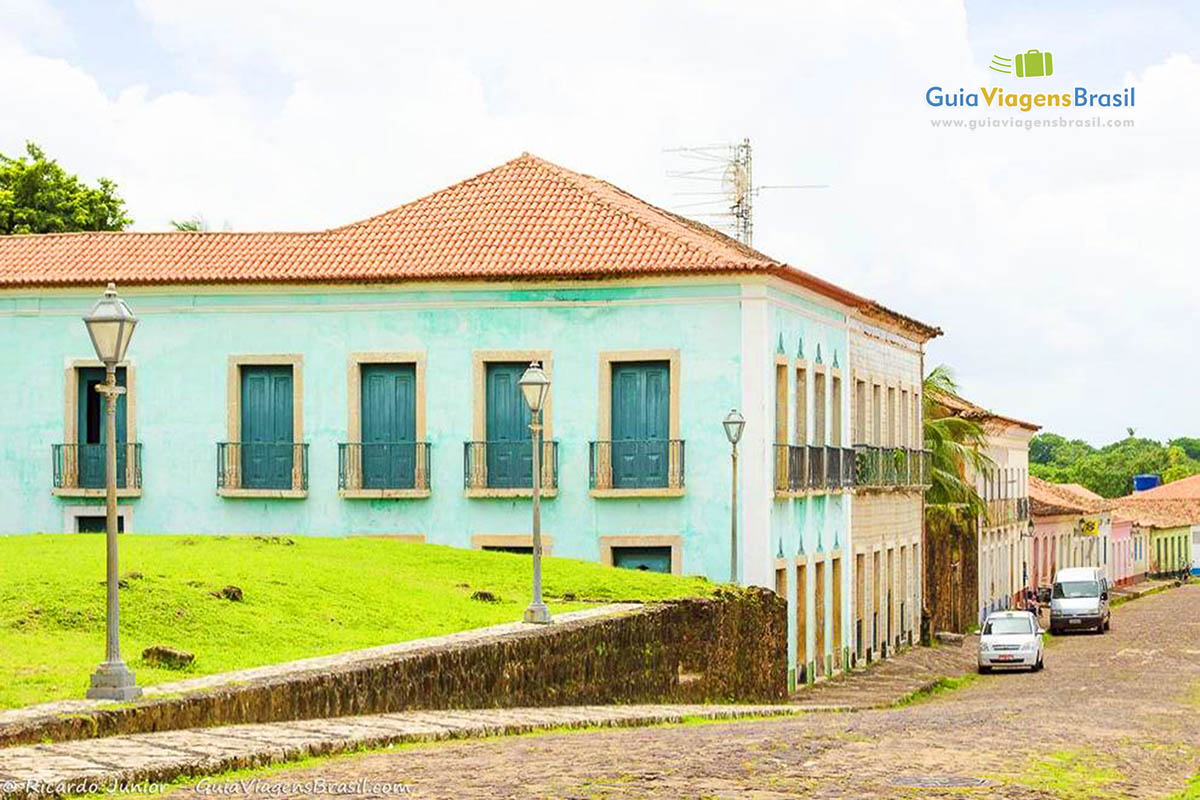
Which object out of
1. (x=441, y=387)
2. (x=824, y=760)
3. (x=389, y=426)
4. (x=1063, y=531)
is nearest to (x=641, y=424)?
(x=441, y=387)

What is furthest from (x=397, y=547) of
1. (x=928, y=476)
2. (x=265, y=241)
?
(x=928, y=476)

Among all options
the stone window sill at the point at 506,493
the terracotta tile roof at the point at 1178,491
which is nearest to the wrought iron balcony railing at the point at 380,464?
the stone window sill at the point at 506,493

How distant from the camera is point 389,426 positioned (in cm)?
3075

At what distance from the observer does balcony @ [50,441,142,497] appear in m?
30.9

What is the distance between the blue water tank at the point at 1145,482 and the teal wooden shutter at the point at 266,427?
102471mm

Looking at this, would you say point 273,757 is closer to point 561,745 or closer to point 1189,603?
point 561,745

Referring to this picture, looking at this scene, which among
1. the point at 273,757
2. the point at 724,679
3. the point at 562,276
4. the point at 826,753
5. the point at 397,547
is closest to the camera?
the point at 273,757

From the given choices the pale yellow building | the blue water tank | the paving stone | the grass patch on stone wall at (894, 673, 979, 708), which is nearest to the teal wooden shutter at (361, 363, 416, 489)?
the grass patch on stone wall at (894, 673, 979, 708)

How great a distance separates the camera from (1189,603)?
70688mm

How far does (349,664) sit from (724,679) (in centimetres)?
954

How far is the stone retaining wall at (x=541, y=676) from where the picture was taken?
486 inches

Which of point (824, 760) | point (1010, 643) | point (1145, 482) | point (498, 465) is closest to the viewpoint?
point (824, 760)

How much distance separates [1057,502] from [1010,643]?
37126mm

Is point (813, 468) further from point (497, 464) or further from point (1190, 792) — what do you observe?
point (1190, 792)
